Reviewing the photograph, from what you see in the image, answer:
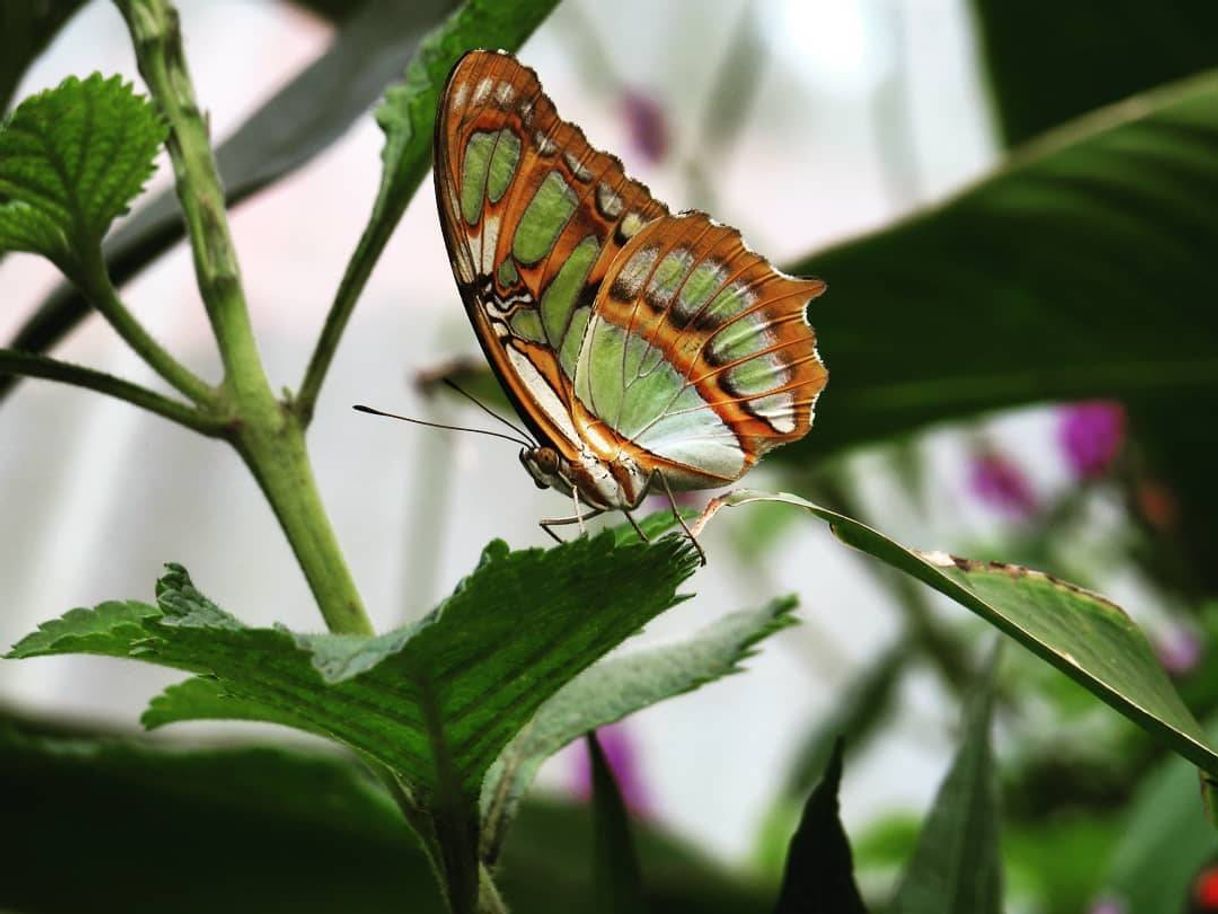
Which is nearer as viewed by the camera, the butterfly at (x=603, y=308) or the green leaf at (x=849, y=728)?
the butterfly at (x=603, y=308)

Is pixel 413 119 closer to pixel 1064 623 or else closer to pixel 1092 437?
pixel 1064 623

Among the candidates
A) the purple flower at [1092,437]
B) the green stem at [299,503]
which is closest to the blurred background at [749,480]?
the purple flower at [1092,437]

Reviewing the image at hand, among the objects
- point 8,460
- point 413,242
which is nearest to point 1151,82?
A: point 413,242

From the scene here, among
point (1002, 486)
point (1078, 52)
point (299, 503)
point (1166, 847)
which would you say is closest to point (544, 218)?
point (299, 503)

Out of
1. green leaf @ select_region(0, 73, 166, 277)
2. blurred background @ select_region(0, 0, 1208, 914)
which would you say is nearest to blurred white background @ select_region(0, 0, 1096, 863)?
blurred background @ select_region(0, 0, 1208, 914)

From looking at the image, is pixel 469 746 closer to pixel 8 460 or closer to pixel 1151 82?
pixel 1151 82

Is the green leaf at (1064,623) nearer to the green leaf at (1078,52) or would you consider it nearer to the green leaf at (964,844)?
the green leaf at (964,844)
